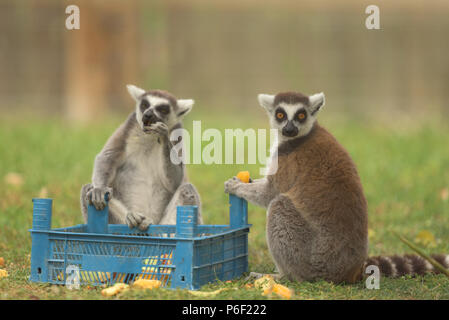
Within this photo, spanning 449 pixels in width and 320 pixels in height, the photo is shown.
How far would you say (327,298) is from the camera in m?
3.83

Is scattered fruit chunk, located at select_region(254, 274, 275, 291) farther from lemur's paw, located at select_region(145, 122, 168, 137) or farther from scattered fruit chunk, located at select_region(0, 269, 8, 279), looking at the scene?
scattered fruit chunk, located at select_region(0, 269, 8, 279)

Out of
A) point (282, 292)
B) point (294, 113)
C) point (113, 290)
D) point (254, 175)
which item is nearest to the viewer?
point (113, 290)

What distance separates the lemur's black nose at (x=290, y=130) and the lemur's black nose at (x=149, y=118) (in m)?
1.00

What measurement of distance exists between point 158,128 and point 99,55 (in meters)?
7.93

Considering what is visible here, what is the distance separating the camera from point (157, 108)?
16.0 ft

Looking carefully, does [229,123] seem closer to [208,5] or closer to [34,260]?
[208,5]

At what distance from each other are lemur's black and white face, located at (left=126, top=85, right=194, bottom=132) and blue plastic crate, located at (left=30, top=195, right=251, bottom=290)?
1045 mm

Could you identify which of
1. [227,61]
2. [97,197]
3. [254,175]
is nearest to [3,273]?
[97,197]

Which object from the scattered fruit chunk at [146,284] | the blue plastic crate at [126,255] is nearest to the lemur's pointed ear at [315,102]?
the blue plastic crate at [126,255]

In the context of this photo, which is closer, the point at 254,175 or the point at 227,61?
the point at 254,175

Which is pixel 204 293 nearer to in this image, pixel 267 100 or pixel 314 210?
pixel 314 210

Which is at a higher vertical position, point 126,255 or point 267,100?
point 267,100

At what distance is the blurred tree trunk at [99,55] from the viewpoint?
12.1 meters

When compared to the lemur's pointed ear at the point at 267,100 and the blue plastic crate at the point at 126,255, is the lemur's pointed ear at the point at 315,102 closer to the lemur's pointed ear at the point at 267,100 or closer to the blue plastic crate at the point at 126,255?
the lemur's pointed ear at the point at 267,100
